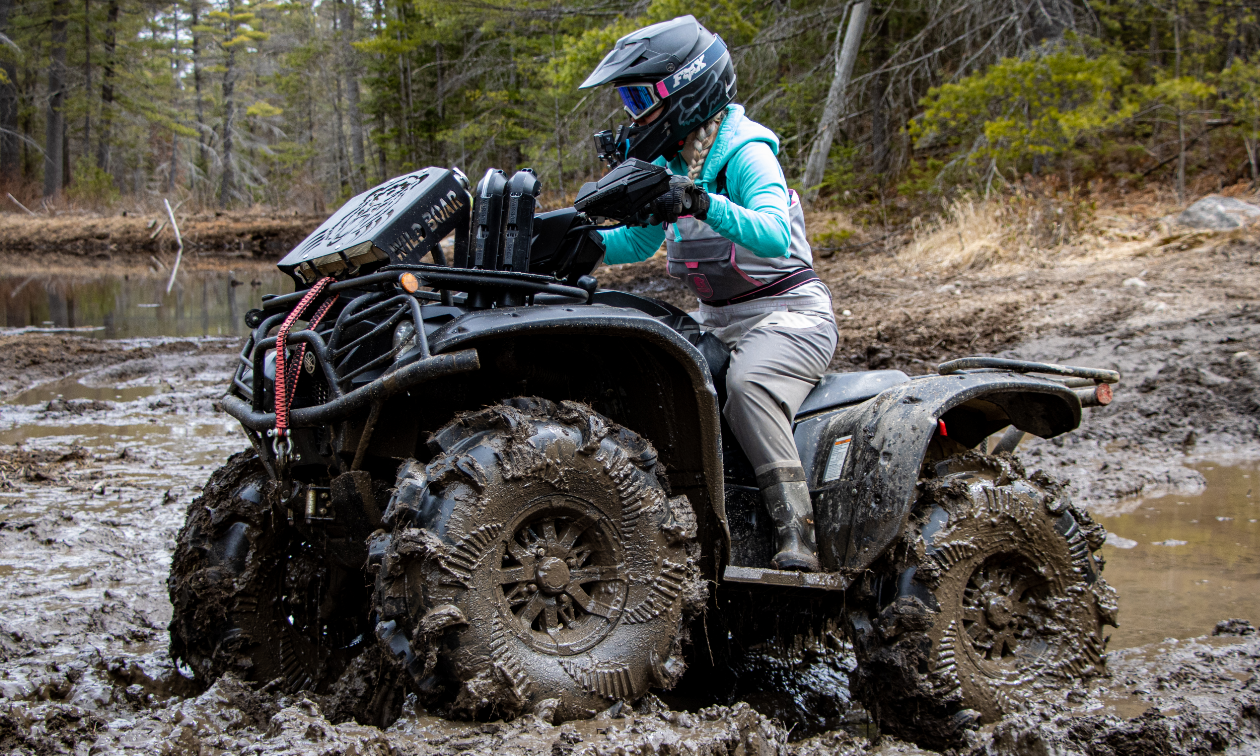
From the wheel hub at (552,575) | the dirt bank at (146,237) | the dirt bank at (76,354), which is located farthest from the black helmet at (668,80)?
the dirt bank at (146,237)

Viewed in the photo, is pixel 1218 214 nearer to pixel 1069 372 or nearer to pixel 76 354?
pixel 1069 372

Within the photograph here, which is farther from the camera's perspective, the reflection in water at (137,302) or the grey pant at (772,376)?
the reflection in water at (137,302)

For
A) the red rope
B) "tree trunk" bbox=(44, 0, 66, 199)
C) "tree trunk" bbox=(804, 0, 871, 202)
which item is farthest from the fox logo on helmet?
"tree trunk" bbox=(44, 0, 66, 199)

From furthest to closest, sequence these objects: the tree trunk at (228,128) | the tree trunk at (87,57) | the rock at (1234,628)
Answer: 1. the tree trunk at (228,128)
2. the tree trunk at (87,57)
3. the rock at (1234,628)

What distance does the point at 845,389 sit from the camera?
379cm

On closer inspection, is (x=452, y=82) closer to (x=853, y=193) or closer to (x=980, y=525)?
(x=853, y=193)

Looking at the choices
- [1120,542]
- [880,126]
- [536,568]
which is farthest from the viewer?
[880,126]

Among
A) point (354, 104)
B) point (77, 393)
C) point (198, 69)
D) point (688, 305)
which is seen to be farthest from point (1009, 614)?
point (198, 69)

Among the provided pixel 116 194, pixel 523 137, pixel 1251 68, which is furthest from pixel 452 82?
pixel 1251 68

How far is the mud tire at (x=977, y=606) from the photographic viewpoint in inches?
127

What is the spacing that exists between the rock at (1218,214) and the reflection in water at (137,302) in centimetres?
1301

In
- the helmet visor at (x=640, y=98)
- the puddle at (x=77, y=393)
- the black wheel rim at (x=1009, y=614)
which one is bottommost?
the puddle at (x=77, y=393)

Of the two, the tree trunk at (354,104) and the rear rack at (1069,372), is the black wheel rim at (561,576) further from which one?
the tree trunk at (354,104)

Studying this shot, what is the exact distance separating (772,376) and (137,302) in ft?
60.1
